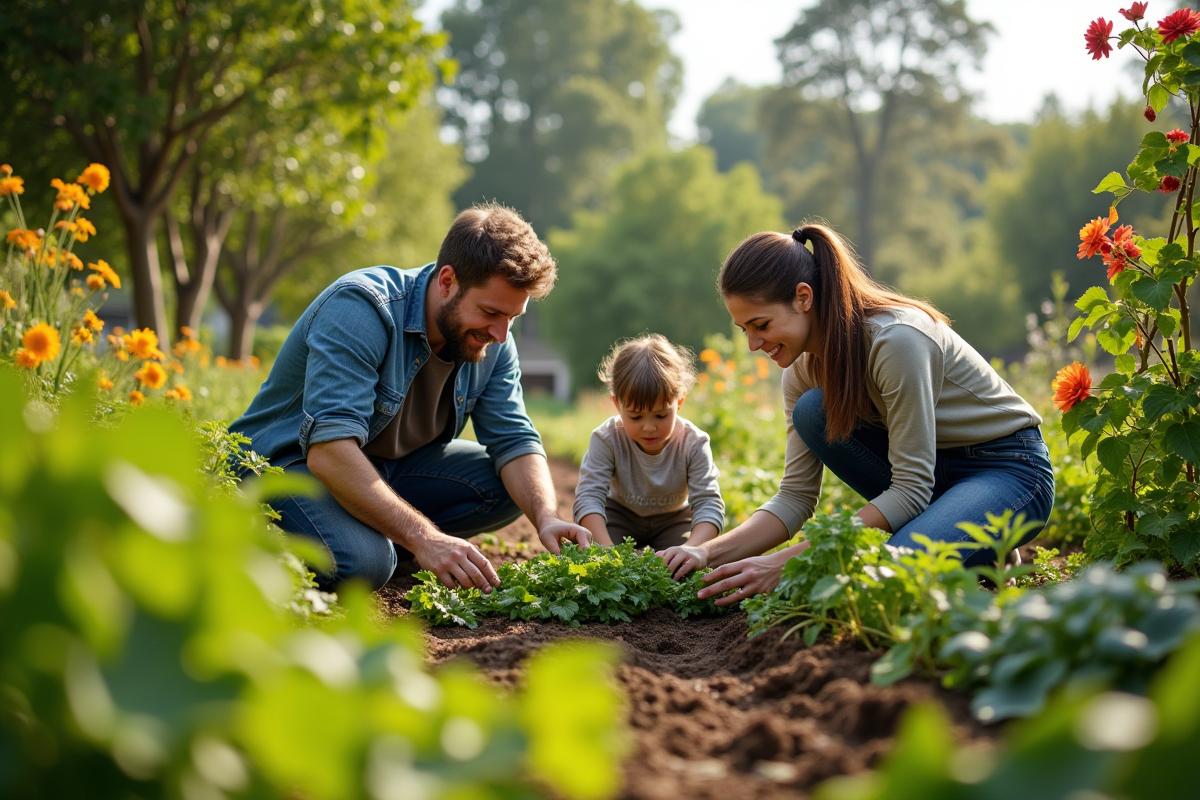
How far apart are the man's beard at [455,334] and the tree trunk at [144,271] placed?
6228 millimetres

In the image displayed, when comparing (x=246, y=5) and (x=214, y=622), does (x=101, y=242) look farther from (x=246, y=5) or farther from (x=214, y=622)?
(x=214, y=622)

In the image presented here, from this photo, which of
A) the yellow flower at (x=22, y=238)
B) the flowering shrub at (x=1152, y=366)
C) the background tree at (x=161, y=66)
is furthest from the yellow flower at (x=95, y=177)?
the background tree at (x=161, y=66)

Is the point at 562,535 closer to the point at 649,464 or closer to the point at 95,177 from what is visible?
the point at 649,464

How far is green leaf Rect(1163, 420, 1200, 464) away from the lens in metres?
2.67

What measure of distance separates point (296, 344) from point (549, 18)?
41.1m

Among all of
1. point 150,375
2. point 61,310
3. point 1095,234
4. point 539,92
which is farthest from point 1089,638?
point 539,92

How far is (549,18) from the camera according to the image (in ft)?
133

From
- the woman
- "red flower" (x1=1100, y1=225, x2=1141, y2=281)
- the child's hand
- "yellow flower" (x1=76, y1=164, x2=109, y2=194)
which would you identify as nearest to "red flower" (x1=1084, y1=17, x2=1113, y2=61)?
"red flower" (x1=1100, y1=225, x2=1141, y2=281)

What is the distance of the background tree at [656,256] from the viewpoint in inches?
1154

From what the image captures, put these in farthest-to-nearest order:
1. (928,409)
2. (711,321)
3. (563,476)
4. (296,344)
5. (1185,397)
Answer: (711,321) → (563,476) → (296,344) → (928,409) → (1185,397)

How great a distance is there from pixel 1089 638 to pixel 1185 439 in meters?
1.66

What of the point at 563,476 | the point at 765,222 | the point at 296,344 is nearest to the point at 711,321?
the point at 765,222

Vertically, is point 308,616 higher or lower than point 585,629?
higher

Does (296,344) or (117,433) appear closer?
(117,433)
